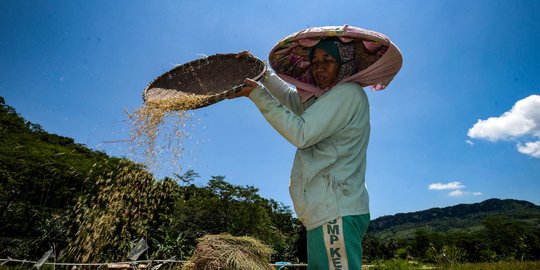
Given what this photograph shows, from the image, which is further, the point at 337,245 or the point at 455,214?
the point at 455,214

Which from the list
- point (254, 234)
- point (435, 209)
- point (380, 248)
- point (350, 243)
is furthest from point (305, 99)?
point (435, 209)

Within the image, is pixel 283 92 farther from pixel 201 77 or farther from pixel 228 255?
pixel 228 255

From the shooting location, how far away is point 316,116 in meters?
1.47

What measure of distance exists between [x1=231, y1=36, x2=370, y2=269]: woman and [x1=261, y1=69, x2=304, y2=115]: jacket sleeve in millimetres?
486

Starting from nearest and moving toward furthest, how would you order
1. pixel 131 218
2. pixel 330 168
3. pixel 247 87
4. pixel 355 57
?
pixel 330 168, pixel 247 87, pixel 355 57, pixel 131 218

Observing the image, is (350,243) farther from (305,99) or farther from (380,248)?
(380,248)

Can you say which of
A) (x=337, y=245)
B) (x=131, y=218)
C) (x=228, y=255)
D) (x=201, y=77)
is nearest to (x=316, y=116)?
(x=337, y=245)

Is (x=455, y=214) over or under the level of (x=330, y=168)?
over

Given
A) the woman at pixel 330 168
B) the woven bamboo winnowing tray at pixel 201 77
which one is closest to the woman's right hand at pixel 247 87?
the woman at pixel 330 168

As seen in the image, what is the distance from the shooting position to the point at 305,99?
195 cm

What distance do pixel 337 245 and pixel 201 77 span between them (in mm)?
1836

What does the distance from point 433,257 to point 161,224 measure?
8.20m

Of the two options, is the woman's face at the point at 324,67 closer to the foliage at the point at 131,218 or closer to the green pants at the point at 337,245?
the green pants at the point at 337,245

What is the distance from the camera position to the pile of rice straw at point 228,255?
13.5 ft
